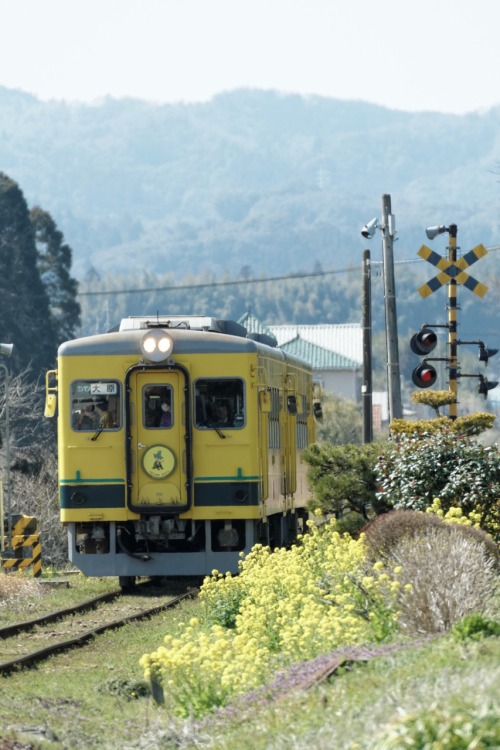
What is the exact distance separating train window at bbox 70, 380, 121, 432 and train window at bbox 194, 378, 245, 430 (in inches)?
42.1

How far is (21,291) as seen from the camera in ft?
253

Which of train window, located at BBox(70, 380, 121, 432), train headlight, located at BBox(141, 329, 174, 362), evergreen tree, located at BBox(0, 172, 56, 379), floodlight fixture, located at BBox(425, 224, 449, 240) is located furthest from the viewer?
evergreen tree, located at BBox(0, 172, 56, 379)

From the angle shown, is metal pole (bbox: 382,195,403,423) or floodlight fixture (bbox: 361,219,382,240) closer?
metal pole (bbox: 382,195,403,423)

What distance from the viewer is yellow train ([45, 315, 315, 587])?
1891 cm

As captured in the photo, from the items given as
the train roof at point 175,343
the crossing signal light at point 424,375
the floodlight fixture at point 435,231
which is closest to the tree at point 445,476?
the train roof at point 175,343

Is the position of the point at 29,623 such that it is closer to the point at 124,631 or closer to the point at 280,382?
the point at 124,631

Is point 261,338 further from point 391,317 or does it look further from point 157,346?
point 391,317

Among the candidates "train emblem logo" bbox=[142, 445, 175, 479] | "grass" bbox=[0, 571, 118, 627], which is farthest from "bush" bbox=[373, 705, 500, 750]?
"train emblem logo" bbox=[142, 445, 175, 479]

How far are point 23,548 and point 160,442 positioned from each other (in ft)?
30.5

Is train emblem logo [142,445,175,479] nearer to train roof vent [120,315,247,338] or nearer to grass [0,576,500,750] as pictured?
train roof vent [120,315,247,338]

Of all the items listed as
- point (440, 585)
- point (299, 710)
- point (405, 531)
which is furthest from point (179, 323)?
point (299, 710)

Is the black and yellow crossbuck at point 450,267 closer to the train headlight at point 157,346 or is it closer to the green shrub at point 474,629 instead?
the train headlight at point 157,346

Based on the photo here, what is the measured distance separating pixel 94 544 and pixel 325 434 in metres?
61.2

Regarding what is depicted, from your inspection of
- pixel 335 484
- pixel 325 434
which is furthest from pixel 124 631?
pixel 325 434
